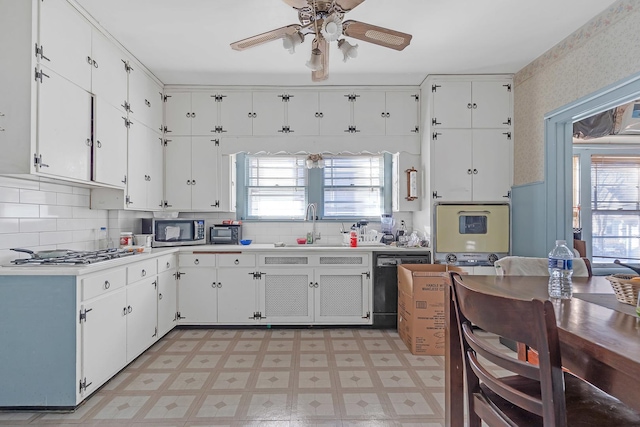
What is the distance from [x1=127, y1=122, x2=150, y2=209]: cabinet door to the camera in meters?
3.40

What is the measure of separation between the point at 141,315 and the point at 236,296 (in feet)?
3.24

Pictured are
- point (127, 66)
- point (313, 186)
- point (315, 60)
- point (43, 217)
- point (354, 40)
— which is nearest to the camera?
point (315, 60)

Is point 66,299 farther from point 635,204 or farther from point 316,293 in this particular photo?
point 635,204

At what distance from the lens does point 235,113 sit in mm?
4164

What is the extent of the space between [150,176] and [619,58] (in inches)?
169

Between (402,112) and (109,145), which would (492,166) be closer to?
(402,112)

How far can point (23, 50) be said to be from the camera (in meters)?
2.20

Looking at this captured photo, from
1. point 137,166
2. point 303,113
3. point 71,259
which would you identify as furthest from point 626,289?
point 137,166

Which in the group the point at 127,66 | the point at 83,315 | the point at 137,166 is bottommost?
the point at 83,315

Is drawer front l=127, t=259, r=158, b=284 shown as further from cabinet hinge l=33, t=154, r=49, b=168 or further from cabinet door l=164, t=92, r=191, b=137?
cabinet door l=164, t=92, r=191, b=137

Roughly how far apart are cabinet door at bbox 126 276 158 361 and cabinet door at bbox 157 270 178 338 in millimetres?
85

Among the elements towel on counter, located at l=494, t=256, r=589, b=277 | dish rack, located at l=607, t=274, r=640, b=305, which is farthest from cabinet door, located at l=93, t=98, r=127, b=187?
dish rack, located at l=607, t=274, r=640, b=305

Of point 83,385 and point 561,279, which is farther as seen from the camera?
point 83,385

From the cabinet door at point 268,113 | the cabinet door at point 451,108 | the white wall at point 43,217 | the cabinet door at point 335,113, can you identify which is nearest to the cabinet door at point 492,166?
the cabinet door at point 451,108
